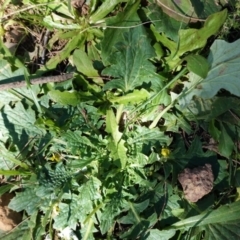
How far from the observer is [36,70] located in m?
2.40

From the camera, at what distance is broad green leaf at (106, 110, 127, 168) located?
2.26 meters

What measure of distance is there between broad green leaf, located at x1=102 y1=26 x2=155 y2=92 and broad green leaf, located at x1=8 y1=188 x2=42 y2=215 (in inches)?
23.2

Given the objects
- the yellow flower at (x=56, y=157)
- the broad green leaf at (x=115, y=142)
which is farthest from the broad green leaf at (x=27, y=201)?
the broad green leaf at (x=115, y=142)

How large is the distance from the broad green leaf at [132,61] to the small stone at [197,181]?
1.49 feet

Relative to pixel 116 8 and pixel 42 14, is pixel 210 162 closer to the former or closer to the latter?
pixel 116 8

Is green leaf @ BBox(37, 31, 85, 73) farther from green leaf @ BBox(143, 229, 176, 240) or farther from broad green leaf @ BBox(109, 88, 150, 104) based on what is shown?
green leaf @ BBox(143, 229, 176, 240)

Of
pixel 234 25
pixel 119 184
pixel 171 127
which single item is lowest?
pixel 119 184

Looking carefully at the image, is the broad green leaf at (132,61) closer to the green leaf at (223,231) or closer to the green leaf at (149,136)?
the green leaf at (149,136)

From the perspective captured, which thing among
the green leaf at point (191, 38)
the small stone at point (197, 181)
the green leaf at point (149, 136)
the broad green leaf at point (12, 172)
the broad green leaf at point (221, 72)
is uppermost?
the green leaf at point (191, 38)

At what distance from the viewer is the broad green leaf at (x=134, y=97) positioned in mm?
2250

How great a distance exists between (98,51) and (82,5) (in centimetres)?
24

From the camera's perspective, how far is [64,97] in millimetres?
2258

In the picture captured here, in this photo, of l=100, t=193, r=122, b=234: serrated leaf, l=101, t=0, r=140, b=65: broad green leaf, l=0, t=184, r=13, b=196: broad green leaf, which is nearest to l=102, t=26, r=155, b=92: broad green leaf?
l=101, t=0, r=140, b=65: broad green leaf

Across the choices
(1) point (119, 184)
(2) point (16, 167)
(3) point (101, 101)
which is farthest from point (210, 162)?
(2) point (16, 167)
